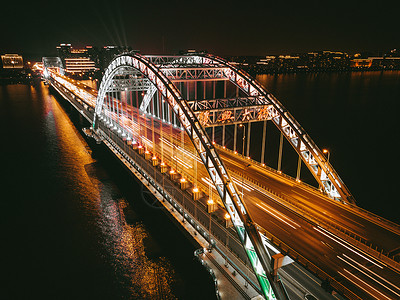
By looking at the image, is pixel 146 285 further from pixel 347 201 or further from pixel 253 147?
pixel 253 147

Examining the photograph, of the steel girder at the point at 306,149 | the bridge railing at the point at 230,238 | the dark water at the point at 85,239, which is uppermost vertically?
the steel girder at the point at 306,149

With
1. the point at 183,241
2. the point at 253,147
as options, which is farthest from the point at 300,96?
the point at 183,241

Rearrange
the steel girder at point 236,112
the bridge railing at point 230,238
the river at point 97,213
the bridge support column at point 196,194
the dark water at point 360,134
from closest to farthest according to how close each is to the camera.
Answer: the bridge railing at point 230,238
the river at point 97,213
the bridge support column at point 196,194
the steel girder at point 236,112
the dark water at point 360,134

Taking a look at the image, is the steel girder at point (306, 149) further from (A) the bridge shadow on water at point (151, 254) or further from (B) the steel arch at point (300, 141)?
(A) the bridge shadow on water at point (151, 254)

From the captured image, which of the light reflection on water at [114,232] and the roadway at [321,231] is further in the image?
the light reflection on water at [114,232]

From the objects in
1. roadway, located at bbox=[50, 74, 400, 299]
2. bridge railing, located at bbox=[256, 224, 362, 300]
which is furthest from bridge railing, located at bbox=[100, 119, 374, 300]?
roadway, located at bbox=[50, 74, 400, 299]

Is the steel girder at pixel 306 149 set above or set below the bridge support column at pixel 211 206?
above

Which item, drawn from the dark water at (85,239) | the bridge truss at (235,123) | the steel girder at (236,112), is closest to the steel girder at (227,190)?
the bridge truss at (235,123)
